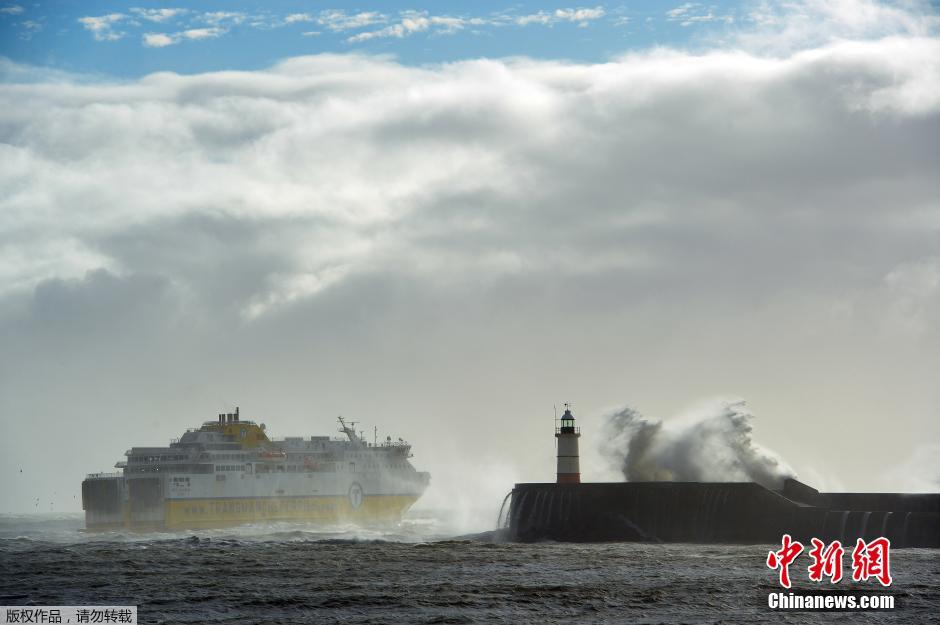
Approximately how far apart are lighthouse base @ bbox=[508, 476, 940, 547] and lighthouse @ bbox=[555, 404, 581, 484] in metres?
1.22

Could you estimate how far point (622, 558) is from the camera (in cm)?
3347

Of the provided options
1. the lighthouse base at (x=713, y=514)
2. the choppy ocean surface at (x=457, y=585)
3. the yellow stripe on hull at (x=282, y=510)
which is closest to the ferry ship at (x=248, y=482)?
the yellow stripe on hull at (x=282, y=510)

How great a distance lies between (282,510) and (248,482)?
293cm

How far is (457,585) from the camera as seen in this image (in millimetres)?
28422

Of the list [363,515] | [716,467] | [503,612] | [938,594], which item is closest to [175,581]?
[503,612]

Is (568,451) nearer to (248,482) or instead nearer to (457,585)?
(457,585)

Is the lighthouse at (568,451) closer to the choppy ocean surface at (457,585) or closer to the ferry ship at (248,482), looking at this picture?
the choppy ocean surface at (457,585)

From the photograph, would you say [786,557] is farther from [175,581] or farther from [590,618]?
[175,581]

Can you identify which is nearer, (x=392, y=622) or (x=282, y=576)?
(x=392, y=622)

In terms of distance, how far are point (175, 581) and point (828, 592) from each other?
15.9m

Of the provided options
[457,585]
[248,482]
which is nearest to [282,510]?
[248,482]

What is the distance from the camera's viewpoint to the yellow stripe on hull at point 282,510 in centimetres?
7575

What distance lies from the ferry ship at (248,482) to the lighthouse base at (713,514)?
1551 inches

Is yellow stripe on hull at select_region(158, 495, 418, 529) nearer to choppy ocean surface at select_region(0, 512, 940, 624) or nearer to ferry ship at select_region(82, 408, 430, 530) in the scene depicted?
ferry ship at select_region(82, 408, 430, 530)
